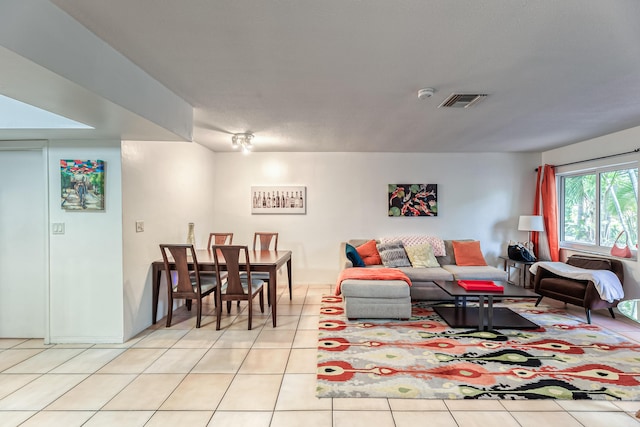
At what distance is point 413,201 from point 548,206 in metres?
2.11

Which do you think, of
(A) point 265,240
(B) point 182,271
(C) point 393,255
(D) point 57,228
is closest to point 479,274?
(C) point 393,255

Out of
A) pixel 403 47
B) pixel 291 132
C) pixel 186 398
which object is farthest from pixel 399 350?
pixel 291 132

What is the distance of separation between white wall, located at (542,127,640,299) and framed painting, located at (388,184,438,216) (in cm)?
204

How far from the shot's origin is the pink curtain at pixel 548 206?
5.08m

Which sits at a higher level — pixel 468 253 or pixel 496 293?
pixel 468 253

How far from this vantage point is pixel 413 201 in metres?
5.54

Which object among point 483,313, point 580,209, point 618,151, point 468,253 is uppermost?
point 618,151

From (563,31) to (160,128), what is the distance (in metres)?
2.89

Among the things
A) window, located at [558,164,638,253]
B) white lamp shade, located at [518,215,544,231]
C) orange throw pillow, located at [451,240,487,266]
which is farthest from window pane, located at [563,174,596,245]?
orange throw pillow, located at [451,240,487,266]

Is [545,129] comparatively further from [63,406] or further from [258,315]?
[63,406]

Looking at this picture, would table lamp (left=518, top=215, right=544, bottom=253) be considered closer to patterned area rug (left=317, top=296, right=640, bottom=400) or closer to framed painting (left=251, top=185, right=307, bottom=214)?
patterned area rug (left=317, top=296, right=640, bottom=400)

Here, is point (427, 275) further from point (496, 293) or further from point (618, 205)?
point (618, 205)

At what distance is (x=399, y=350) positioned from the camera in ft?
9.70

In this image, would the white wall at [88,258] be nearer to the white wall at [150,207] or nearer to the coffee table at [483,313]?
the white wall at [150,207]
